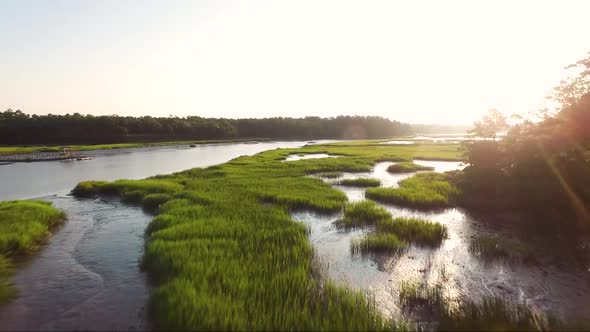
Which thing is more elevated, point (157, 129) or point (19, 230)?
point (157, 129)

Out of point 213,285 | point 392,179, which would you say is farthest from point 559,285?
point 392,179

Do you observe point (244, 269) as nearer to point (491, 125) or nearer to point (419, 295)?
point (419, 295)

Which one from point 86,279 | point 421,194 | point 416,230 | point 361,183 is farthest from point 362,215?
point 86,279

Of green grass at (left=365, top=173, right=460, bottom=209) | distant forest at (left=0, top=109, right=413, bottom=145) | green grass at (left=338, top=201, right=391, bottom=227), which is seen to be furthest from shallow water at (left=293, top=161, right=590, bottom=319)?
distant forest at (left=0, top=109, right=413, bottom=145)

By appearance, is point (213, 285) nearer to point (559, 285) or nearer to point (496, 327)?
point (496, 327)

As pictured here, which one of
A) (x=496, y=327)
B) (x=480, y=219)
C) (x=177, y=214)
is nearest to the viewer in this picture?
(x=496, y=327)

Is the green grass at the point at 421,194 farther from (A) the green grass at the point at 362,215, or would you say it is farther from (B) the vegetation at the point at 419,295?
(B) the vegetation at the point at 419,295

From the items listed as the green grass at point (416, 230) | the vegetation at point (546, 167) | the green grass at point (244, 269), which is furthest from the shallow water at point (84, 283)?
the vegetation at point (546, 167)

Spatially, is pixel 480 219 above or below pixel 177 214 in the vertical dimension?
below
